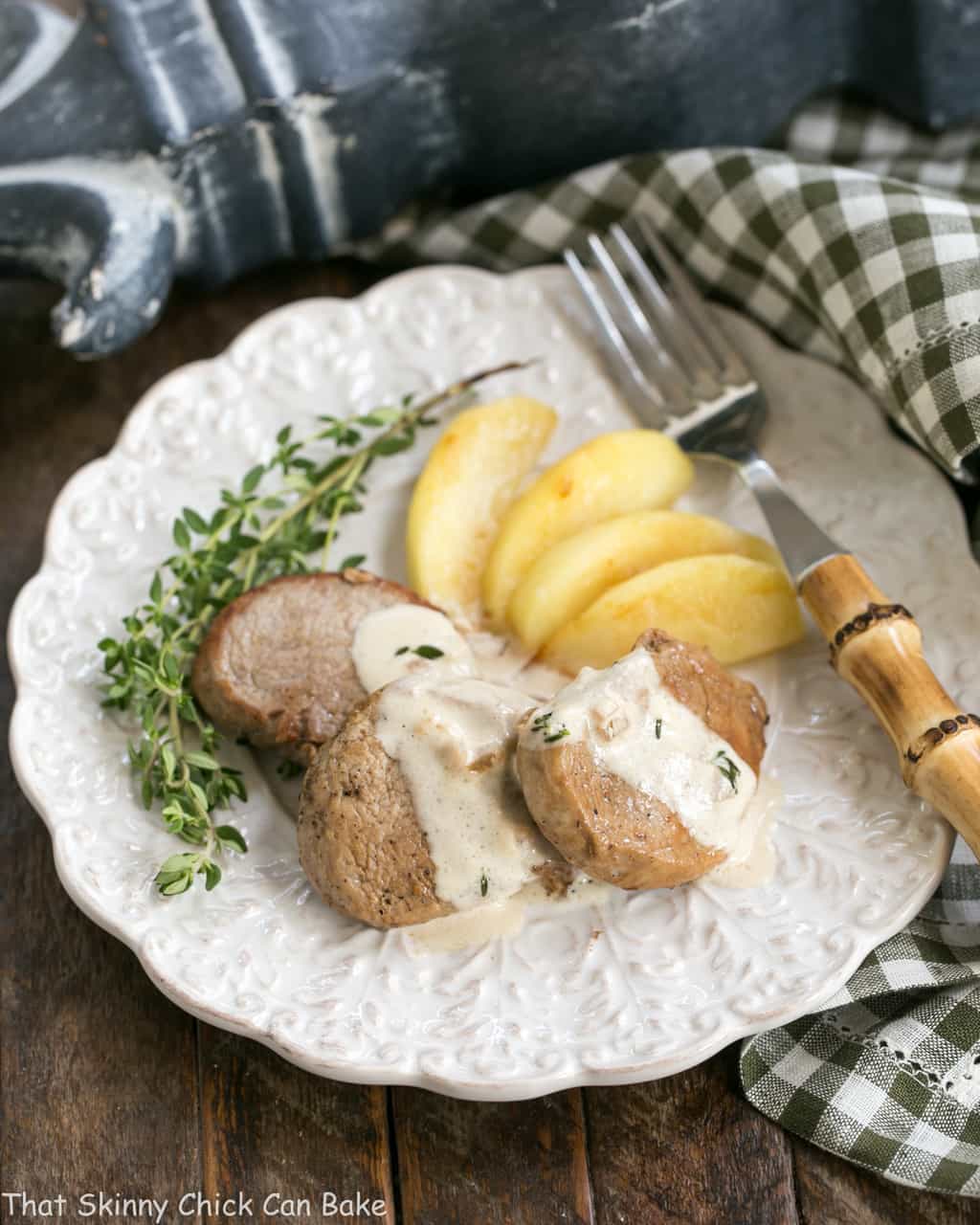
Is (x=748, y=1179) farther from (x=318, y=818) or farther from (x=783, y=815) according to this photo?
(x=318, y=818)

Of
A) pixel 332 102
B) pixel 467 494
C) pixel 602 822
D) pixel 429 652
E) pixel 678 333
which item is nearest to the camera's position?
pixel 602 822

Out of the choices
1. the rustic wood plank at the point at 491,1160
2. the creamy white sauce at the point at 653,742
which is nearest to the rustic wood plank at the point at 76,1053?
the rustic wood plank at the point at 491,1160

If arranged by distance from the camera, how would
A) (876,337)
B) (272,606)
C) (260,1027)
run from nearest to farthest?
1. (260,1027)
2. (272,606)
3. (876,337)

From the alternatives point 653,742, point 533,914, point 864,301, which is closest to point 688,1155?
point 533,914

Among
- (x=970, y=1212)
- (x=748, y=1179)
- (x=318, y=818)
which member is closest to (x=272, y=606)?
(x=318, y=818)

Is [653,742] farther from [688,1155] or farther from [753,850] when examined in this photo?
[688,1155]

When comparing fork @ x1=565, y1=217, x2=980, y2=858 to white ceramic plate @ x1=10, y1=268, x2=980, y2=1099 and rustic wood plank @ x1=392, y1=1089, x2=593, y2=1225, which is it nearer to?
white ceramic plate @ x1=10, y1=268, x2=980, y2=1099

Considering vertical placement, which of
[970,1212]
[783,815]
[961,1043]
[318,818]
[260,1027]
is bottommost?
[970,1212]
